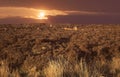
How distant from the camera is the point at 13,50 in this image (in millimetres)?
23156

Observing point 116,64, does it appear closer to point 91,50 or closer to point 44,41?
point 91,50

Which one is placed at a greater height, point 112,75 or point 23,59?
point 112,75

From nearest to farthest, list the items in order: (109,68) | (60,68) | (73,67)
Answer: (60,68) < (73,67) < (109,68)

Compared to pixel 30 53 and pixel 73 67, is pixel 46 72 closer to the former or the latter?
pixel 73 67

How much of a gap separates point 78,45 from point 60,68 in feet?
49.7

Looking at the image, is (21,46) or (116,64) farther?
(21,46)

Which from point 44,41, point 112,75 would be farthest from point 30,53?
point 112,75

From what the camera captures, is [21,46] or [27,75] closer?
[27,75]

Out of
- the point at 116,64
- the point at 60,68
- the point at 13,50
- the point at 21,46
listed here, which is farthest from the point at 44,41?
the point at 60,68

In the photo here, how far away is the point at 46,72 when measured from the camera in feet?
34.5

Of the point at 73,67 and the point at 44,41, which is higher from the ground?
the point at 73,67

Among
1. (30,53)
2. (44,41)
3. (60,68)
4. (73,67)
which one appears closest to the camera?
(60,68)

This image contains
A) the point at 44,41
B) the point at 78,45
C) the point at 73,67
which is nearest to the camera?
the point at 73,67

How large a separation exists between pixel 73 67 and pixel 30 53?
11.2m
